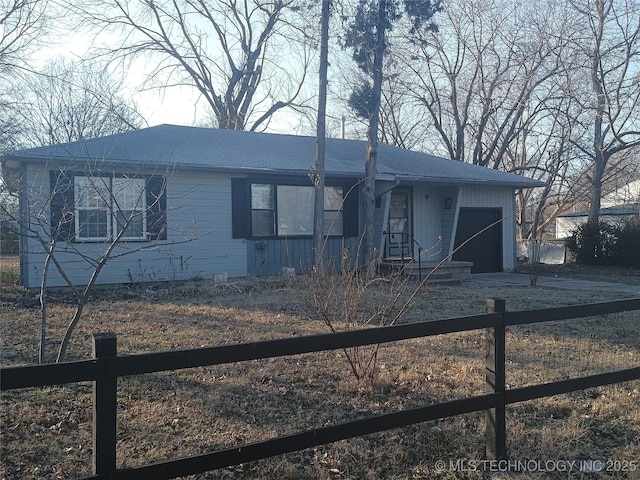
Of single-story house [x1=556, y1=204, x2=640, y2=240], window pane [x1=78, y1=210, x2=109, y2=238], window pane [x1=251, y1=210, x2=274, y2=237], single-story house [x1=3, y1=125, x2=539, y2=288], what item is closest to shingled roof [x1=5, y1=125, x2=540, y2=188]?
single-story house [x1=3, y1=125, x2=539, y2=288]

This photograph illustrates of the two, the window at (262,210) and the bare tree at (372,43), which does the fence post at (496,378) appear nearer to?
the bare tree at (372,43)

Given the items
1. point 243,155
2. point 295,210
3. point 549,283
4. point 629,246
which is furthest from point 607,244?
point 243,155

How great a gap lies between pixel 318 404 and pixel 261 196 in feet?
32.8

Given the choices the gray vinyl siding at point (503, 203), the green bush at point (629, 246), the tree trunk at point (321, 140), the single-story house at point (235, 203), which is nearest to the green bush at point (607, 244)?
the green bush at point (629, 246)

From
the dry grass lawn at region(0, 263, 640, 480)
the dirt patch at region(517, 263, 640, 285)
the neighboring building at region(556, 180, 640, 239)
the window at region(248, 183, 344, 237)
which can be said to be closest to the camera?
the dry grass lawn at region(0, 263, 640, 480)

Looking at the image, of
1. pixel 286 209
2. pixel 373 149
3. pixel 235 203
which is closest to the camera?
pixel 235 203

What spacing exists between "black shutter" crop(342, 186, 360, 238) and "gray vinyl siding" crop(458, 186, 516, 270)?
3739 mm

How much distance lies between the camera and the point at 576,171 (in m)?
32.4

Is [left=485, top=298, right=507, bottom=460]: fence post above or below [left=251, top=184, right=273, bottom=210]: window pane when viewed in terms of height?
below

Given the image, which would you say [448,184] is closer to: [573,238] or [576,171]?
[573,238]

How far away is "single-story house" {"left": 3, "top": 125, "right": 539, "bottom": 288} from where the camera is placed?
11.9 metres

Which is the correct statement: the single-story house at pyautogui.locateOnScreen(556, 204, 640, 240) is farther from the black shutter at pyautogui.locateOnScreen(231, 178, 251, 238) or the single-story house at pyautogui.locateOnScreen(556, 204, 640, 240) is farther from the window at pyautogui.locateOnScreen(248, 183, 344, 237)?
the black shutter at pyautogui.locateOnScreen(231, 178, 251, 238)

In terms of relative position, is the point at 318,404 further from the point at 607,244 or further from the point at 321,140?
the point at 607,244

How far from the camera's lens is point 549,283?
14859mm
